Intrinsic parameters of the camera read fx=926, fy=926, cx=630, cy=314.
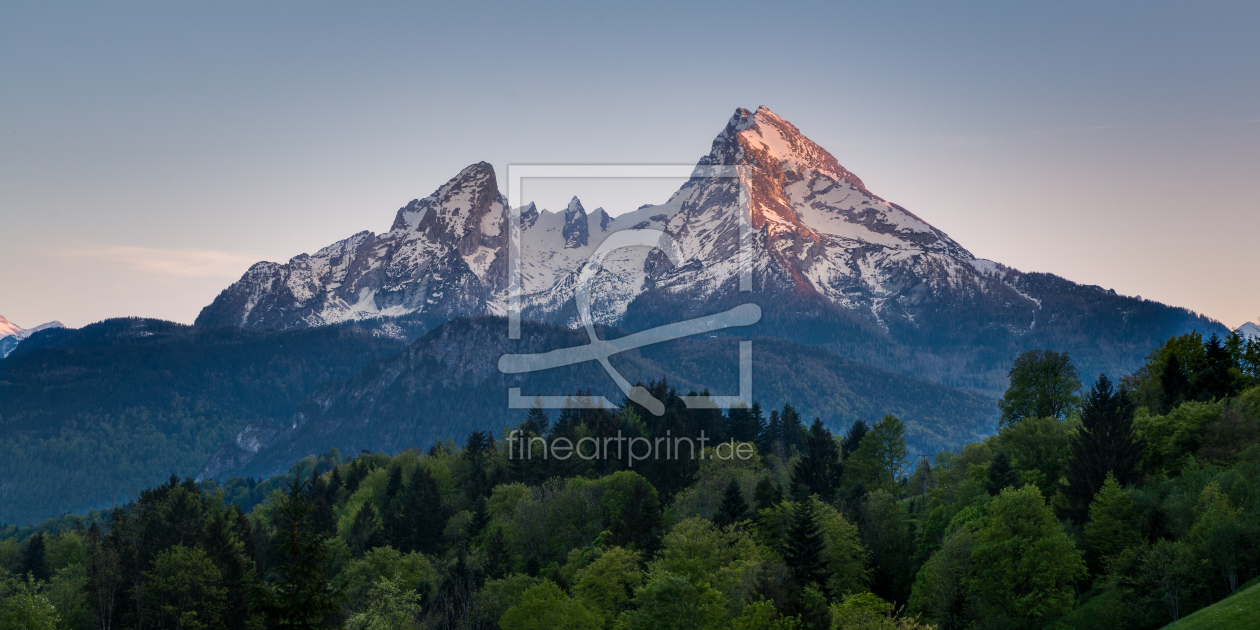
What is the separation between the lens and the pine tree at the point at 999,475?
6725 cm

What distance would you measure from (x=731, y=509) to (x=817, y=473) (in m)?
15.2

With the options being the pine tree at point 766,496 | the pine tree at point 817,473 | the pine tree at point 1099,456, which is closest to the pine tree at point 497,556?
the pine tree at point 766,496

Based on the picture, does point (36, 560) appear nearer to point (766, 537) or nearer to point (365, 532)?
point (365, 532)

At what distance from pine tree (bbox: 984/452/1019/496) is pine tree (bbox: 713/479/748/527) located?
1849cm

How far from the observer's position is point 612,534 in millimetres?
80562

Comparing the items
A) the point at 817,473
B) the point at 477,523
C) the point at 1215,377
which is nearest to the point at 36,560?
the point at 477,523

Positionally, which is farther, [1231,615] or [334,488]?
[334,488]

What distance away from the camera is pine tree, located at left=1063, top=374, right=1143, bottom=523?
63.3 m

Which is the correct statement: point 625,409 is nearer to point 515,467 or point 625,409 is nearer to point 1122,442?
point 515,467

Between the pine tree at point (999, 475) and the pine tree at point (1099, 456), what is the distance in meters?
3.72

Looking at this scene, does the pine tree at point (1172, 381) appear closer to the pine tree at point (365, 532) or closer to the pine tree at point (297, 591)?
the pine tree at point (297, 591)

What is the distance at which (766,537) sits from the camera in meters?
70.8

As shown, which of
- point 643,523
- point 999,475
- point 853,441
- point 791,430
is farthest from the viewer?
point 791,430

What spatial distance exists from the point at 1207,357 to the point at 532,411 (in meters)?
81.0
